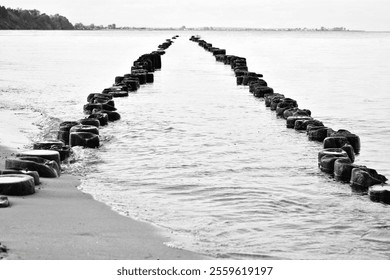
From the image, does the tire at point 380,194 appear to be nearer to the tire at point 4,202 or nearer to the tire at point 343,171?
the tire at point 343,171

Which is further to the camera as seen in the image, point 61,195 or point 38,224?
point 61,195

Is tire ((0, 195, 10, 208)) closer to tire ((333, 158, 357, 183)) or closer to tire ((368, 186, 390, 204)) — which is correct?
tire ((368, 186, 390, 204))

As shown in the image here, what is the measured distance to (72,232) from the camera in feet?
19.8

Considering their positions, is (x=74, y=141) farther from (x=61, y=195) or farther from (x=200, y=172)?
(x=61, y=195)

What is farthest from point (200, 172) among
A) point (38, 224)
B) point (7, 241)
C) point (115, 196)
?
point (7, 241)

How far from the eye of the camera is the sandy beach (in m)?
5.47

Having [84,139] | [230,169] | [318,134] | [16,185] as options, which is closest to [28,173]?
[16,185]

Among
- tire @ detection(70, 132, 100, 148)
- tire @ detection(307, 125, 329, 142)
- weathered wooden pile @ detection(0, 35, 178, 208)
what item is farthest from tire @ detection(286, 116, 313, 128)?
tire @ detection(70, 132, 100, 148)

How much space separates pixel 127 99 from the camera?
58.3 ft

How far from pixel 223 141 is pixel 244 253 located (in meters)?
5.68

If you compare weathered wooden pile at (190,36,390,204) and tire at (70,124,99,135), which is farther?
tire at (70,124,99,135)

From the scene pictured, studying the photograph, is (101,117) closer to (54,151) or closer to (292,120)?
(292,120)

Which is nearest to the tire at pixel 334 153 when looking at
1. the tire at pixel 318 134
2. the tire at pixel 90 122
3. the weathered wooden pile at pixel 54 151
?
the tire at pixel 318 134

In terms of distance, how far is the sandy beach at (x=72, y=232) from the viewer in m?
5.47
